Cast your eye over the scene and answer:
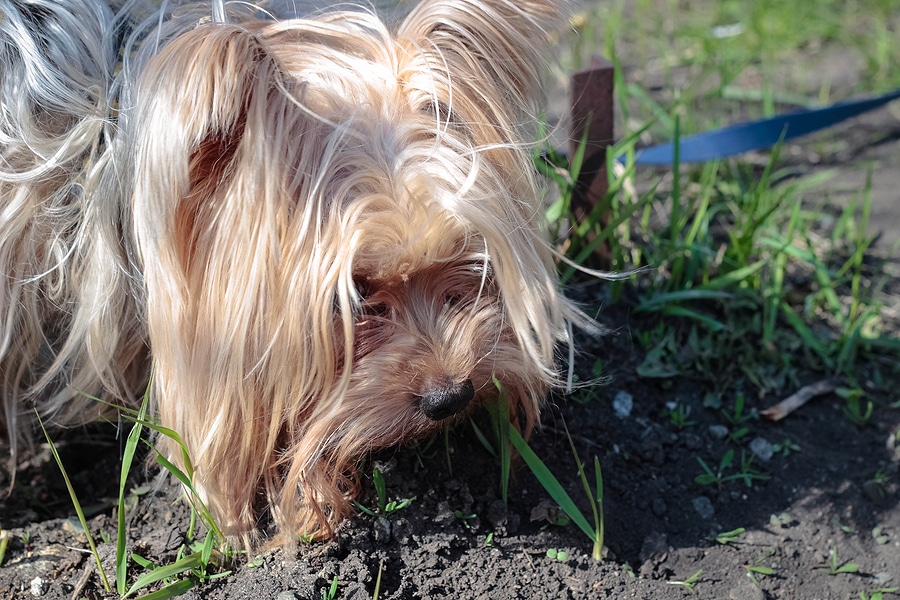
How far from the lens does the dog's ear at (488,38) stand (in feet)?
5.75

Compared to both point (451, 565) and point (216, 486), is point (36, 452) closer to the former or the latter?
point (216, 486)

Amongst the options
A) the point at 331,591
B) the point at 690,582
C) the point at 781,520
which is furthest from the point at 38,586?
the point at 781,520

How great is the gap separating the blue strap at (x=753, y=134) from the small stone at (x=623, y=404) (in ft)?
3.06

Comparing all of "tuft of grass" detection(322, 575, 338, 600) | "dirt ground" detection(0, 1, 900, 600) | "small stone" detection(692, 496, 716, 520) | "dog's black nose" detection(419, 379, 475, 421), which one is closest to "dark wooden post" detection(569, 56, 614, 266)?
"dirt ground" detection(0, 1, 900, 600)

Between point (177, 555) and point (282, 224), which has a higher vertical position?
point (282, 224)

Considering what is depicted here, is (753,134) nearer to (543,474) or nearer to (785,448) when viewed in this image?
(785,448)

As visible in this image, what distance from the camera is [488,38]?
1.78 metres

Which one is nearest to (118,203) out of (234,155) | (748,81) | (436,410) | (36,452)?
(234,155)

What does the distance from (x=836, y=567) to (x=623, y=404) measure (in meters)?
0.63

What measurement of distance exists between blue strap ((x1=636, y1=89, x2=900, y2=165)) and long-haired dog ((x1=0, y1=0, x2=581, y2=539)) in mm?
1265

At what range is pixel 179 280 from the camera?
1627mm

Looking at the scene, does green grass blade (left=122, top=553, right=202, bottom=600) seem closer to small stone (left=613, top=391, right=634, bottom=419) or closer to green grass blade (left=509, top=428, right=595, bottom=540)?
green grass blade (left=509, top=428, right=595, bottom=540)

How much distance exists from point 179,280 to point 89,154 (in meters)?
0.40

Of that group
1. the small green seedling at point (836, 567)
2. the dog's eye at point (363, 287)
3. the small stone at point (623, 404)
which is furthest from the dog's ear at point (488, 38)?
the small green seedling at point (836, 567)
